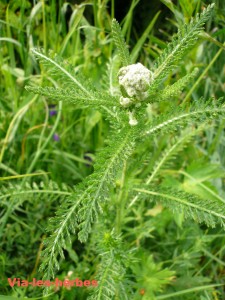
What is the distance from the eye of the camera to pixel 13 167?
1473 millimetres

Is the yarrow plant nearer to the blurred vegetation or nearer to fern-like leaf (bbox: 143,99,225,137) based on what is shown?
fern-like leaf (bbox: 143,99,225,137)

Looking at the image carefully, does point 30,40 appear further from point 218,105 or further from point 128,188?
point 218,105

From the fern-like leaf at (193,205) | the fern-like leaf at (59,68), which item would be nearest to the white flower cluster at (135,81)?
the fern-like leaf at (59,68)

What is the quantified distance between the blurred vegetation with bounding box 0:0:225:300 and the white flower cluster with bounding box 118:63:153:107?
0.28m

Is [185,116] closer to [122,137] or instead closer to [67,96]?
[122,137]

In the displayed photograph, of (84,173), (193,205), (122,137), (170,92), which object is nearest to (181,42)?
(170,92)

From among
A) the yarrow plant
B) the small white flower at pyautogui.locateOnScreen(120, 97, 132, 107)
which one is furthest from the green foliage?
the small white flower at pyautogui.locateOnScreen(120, 97, 132, 107)

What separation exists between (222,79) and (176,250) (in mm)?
912

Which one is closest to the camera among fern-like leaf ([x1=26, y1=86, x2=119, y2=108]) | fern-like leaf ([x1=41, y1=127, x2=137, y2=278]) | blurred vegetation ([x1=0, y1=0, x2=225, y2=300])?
fern-like leaf ([x1=41, y1=127, x2=137, y2=278])

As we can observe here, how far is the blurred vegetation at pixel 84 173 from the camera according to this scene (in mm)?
1131

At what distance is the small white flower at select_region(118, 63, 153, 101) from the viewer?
0.75 m

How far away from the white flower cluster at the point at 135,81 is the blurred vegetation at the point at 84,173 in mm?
277

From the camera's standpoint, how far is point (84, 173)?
4.91ft

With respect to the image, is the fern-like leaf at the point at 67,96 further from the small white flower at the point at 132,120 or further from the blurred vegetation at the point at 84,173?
the blurred vegetation at the point at 84,173
